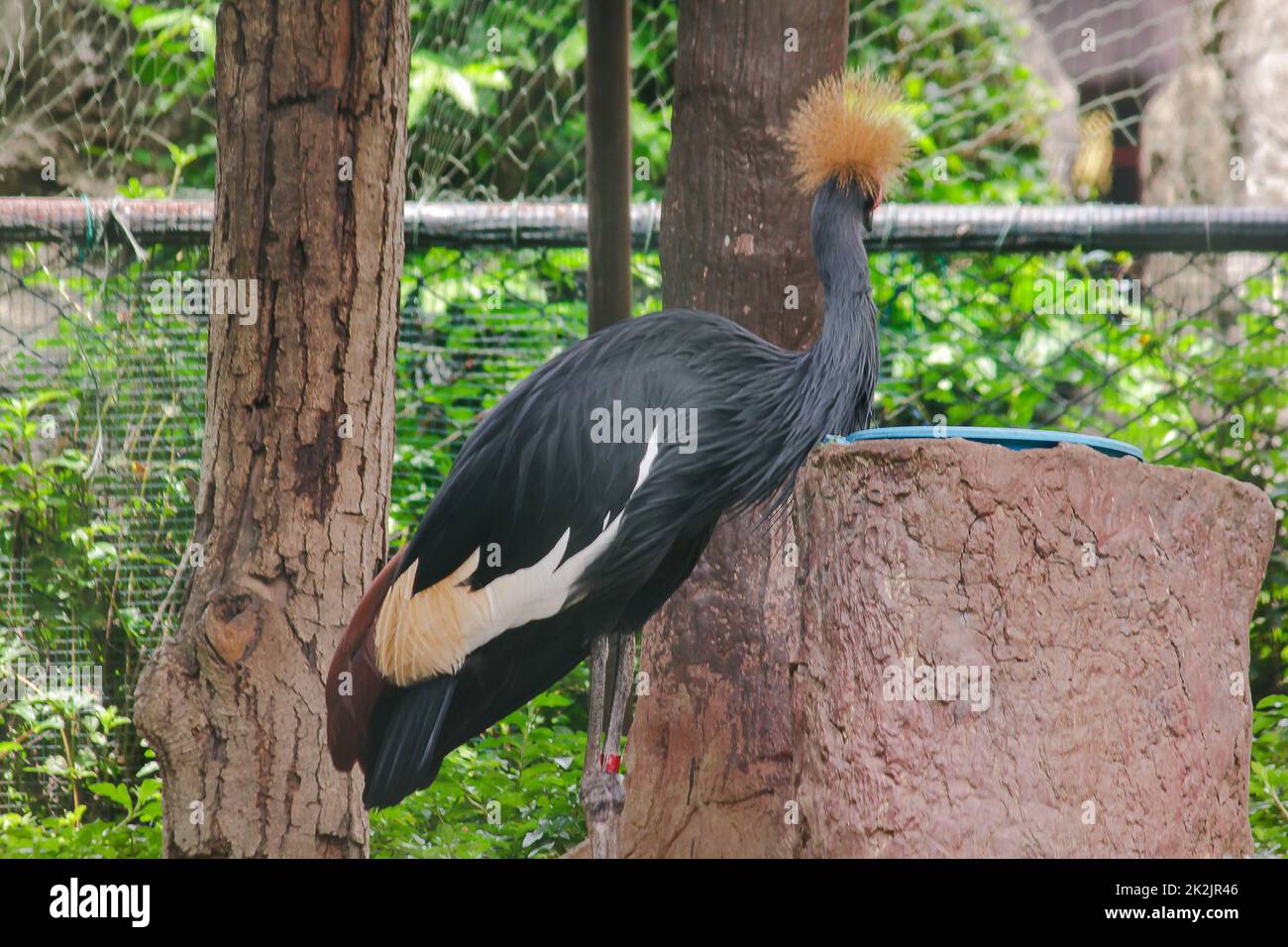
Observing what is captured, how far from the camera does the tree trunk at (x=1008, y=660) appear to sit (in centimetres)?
225

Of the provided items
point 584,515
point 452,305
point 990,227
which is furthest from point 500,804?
point 990,227

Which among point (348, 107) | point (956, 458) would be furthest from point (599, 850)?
point (348, 107)

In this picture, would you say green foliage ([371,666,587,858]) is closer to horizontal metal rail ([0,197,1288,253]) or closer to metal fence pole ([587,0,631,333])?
metal fence pole ([587,0,631,333])

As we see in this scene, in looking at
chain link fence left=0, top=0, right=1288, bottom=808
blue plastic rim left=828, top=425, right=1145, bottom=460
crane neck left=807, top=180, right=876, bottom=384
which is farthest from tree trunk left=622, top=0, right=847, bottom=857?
chain link fence left=0, top=0, right=1288, bottom=808

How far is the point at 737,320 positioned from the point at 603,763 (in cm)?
99

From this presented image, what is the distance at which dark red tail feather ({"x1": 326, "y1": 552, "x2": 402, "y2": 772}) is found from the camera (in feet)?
8.73

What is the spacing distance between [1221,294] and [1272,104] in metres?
2.77

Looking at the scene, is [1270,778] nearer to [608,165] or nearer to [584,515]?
[584,515]

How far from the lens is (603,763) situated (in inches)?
108

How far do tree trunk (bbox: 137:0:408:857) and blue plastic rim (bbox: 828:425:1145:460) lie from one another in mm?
1031

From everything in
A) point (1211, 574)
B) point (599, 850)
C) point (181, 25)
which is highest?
point (181, 25)

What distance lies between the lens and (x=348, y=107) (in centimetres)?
276

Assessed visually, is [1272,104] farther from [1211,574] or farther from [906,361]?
[1211,574]

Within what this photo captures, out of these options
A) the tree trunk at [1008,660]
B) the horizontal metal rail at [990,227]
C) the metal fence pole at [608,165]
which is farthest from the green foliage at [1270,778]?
the metal fence pole at [608,165]
